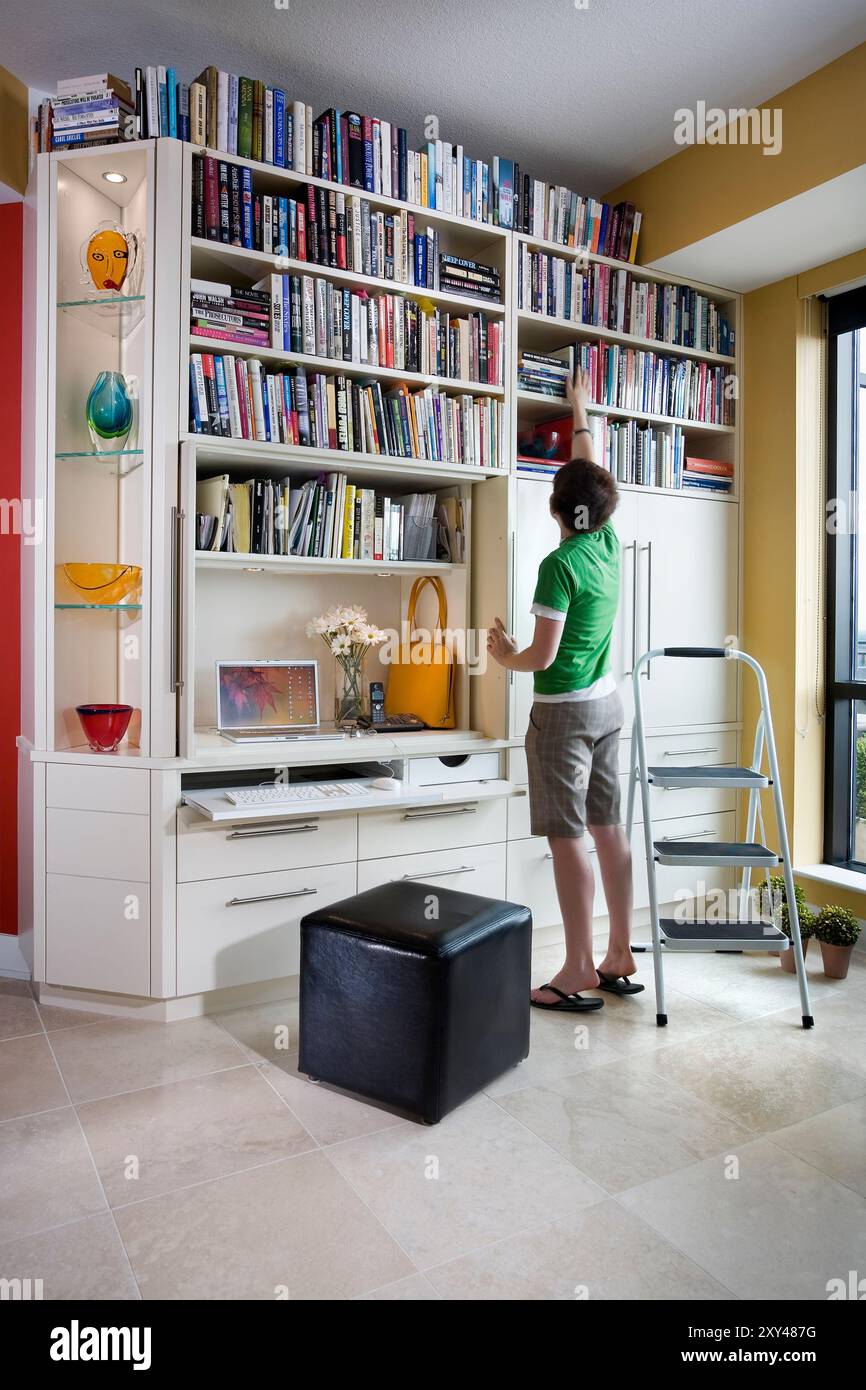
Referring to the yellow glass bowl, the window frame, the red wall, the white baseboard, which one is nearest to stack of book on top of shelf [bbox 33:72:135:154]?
the red wall

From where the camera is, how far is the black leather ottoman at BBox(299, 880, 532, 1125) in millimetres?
2092

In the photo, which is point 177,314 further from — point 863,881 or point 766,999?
point 863,881

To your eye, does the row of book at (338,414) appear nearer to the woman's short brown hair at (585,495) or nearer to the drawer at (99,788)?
the woman's short brown hair at (585,495)

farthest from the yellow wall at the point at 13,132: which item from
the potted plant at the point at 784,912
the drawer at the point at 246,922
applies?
the potted plant at the point at 784,912

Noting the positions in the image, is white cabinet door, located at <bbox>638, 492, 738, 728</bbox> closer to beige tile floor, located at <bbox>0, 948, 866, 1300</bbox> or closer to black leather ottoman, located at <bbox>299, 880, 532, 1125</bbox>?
beige tile floor, located at <bbox>0, 948, 866, 1300</bbox>

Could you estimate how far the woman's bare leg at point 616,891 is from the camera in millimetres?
2979

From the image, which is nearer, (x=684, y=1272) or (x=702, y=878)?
(x=684, y=1272)

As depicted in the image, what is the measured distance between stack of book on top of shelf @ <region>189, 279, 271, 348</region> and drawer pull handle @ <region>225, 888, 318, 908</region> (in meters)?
1.68

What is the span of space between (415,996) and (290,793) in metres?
0.79

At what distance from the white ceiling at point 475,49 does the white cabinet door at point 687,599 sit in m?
1.37
